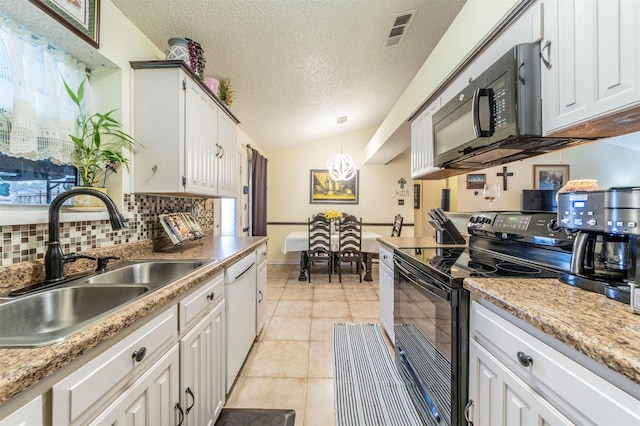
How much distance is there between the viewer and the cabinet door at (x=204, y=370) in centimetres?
110

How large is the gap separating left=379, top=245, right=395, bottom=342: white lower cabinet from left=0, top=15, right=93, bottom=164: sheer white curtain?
210cm

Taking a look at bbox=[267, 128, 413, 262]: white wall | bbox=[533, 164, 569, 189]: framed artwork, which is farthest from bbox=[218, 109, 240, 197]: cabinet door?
bbox=[533, 164, 569, 189]: framed artwork

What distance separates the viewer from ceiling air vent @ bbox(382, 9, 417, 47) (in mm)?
2176

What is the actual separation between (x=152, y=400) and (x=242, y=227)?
347 cm

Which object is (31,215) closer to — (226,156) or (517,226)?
(226,156)

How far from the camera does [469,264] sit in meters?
1.40

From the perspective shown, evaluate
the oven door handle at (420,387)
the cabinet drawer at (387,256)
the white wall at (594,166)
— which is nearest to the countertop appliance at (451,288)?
the oven door handle at (420,387)

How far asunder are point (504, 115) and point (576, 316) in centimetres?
89

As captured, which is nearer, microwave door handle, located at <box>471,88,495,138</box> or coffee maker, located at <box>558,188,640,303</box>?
coffee maker, located at <box>558,188,640,303</box>

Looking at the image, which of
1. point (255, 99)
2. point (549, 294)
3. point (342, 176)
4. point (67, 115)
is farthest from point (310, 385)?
point (342, 176)

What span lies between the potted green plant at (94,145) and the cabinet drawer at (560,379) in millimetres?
1870

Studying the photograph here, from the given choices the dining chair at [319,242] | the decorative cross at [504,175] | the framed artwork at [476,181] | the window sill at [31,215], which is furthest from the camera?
the framed artwork at [476,181]

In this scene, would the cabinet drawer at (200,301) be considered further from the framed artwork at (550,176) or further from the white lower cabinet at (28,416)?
the framed artwork at (550,176)

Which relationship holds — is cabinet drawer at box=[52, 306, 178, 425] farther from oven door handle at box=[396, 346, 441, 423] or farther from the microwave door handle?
the microwave door handle
